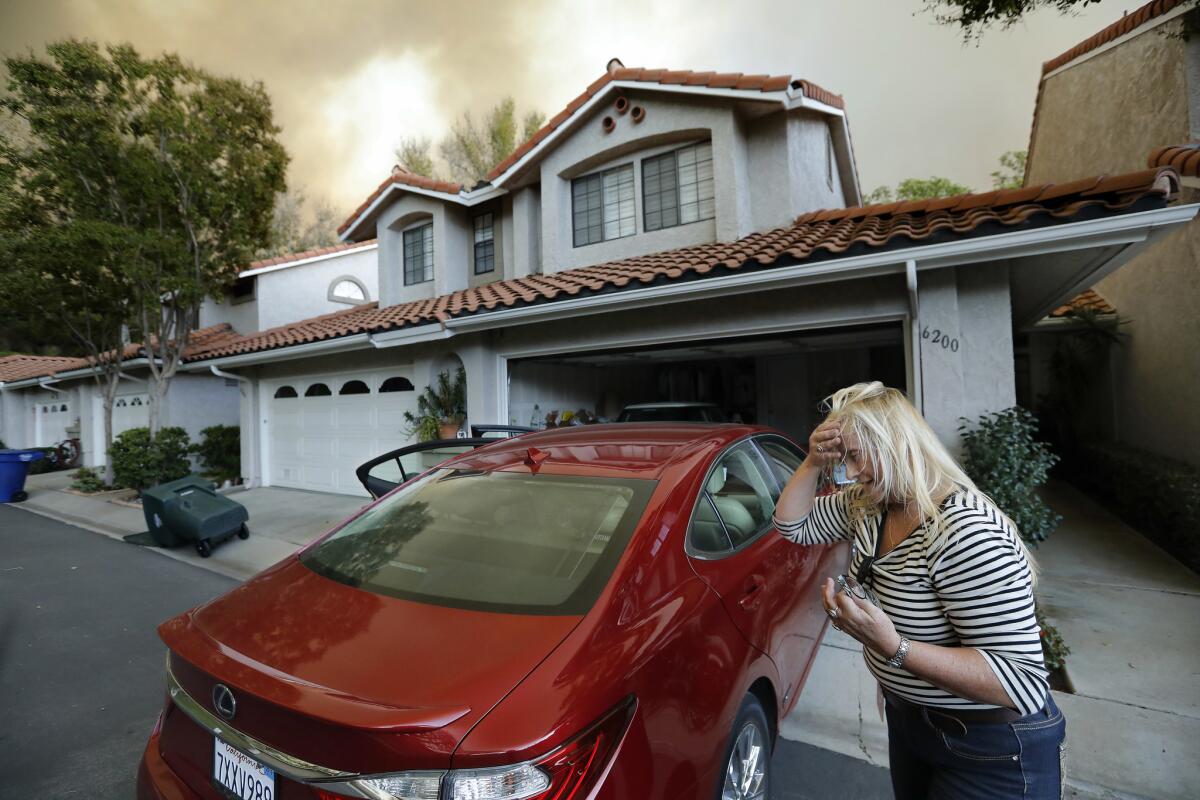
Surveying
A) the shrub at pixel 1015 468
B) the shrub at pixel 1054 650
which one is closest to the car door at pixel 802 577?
the shrub at pixel 1054 650

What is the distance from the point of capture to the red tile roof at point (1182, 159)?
4.71m

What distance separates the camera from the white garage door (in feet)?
30.8

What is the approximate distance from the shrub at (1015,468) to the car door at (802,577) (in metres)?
1.76

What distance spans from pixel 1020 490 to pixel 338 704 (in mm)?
4891

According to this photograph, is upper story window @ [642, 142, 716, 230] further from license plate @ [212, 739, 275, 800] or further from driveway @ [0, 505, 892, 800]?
license plate @ [212, 739, 275, 800]

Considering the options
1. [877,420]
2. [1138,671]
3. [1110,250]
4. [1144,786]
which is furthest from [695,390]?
[877,420]

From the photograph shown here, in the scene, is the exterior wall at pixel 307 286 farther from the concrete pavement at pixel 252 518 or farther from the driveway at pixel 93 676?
the driveway at pixel 93 676

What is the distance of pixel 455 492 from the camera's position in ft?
8.02

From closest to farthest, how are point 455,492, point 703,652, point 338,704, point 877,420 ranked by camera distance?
1. point 338,704
2. point 877,420
3. point 703,652
4. point 455,492

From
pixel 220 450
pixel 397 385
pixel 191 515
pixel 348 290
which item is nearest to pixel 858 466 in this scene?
pixel 191 515

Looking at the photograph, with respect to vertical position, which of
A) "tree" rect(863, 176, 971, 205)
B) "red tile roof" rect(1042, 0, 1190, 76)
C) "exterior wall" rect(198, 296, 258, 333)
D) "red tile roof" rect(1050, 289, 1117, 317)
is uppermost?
"tree" rect(863, 176, 971, 205)

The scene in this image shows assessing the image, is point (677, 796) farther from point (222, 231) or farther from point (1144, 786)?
point (222, 231)

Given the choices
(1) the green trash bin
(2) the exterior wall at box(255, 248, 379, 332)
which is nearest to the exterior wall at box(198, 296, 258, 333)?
(2) the exterior wall at box(255, 248, 379, 332)

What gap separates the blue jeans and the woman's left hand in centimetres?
29
